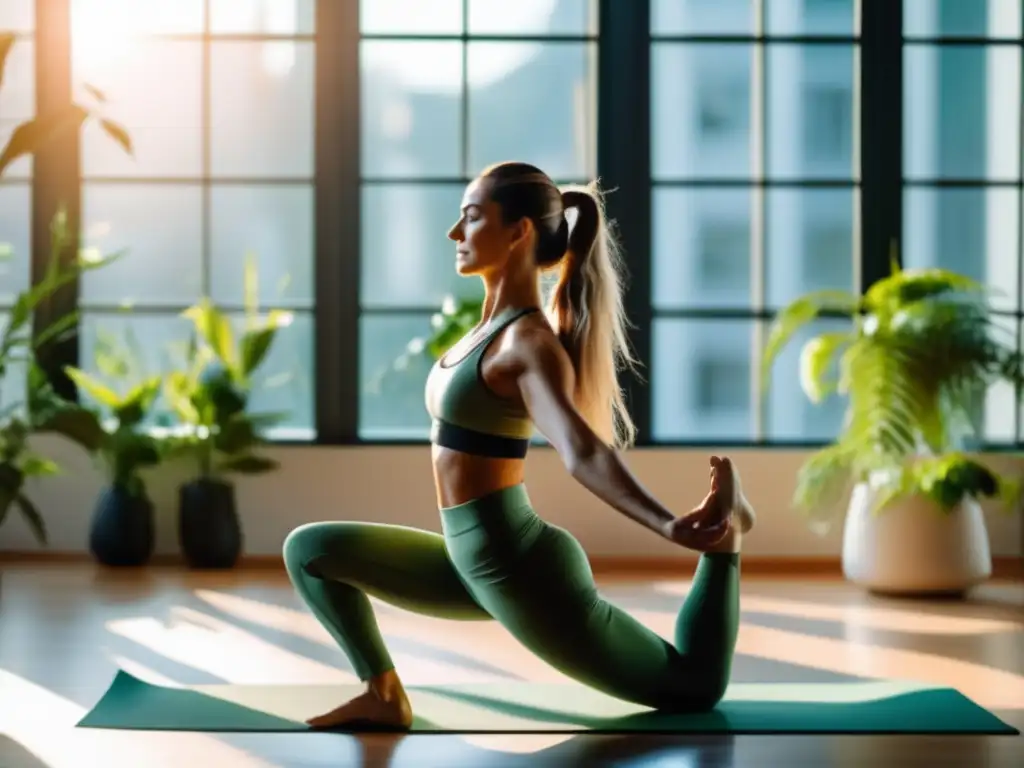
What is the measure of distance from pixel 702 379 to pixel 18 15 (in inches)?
119

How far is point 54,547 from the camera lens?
5566 mm

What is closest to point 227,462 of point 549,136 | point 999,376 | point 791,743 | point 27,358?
point 27,358

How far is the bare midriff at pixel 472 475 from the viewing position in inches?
103

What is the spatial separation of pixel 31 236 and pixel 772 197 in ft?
9.41

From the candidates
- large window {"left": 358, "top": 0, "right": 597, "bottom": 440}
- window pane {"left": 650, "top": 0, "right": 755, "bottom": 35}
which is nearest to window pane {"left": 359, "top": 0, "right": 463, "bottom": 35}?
large window {"left": 358, "top": 0, "right": 597, "bottom": 440}

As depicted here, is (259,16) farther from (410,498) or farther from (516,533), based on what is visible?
(516,533)

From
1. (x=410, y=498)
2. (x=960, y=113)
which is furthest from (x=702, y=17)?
(x=410, y=498)

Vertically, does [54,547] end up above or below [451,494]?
below

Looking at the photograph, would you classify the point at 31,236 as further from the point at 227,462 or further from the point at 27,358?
the point at 227,462

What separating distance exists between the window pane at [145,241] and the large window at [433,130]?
2.21ft

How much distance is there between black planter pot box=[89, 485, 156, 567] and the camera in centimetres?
526

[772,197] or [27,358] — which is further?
[772,197]

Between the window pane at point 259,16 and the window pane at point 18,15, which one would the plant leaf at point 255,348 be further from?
the window pane at point 18,15

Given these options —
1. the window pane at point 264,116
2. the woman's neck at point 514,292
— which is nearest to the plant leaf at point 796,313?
the window pane at point 264,116
